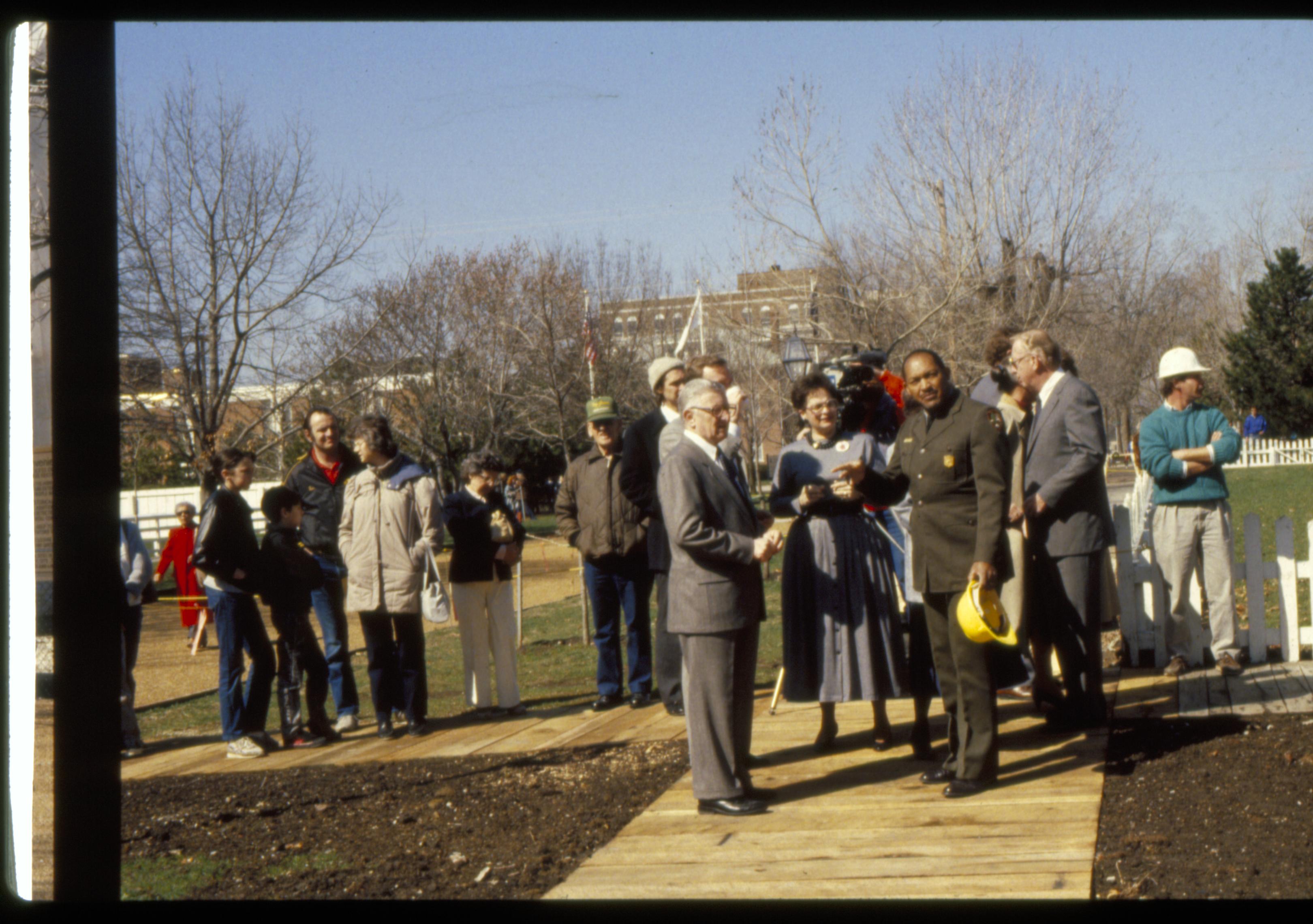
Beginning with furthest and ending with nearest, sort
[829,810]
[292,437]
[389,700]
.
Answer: [292,437]
[389,700]
[829,810]

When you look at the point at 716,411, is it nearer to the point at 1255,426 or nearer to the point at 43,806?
the point at 43,806

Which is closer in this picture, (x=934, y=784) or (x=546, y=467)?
(x=934, y=784)

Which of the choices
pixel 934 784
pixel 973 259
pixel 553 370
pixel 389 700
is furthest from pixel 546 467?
pixel 934 784

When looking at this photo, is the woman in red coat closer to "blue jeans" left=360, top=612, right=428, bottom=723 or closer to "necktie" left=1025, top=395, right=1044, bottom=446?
"blue jeans" left=360, top=612, right=428, bottom=723

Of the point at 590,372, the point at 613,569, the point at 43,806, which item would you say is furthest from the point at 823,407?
the point at 590,372

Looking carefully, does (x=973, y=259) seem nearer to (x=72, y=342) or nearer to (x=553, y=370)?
(x=553, y=370)

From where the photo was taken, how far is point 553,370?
2641 cm

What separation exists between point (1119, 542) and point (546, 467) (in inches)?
1315

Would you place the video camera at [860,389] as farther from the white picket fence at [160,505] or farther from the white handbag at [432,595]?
the white picket fence at [160,505]

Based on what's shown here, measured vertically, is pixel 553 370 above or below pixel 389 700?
above

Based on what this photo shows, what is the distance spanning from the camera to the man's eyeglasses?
5379 millimetres

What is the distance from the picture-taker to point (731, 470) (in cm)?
556

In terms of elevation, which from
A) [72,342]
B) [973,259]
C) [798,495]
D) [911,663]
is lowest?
[911,663]

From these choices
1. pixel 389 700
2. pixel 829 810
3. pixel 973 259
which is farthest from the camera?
pixel 973 259
